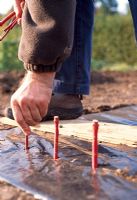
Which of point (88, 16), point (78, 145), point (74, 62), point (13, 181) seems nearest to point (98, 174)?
point (13, 181)

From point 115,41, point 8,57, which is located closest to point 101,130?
point 8,57

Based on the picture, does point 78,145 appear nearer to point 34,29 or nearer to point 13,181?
point 13,181

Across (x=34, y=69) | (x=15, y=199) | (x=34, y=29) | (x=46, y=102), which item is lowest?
(x=15, y=199)

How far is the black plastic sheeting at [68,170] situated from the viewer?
149 centimetres

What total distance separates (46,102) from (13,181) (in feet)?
1.25

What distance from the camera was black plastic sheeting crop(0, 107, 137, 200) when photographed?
4.89 feet

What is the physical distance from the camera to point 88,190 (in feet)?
4.93

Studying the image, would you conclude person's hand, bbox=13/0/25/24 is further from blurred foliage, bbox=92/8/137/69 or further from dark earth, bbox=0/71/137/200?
blurred foliage, bbox=92/8/137/69

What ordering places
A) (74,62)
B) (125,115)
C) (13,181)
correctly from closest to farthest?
1. (13,181)
2. (74,62)
3. (125,115)

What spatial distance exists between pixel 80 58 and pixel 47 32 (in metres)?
1.33

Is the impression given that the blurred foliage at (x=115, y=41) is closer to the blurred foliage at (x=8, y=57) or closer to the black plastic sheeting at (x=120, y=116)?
the blurred foliage at (x=8, y=57)

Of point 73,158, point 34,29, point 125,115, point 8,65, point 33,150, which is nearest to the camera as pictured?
point 34,29

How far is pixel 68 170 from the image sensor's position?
1.75m

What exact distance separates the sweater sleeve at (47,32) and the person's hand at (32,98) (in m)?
0.06
